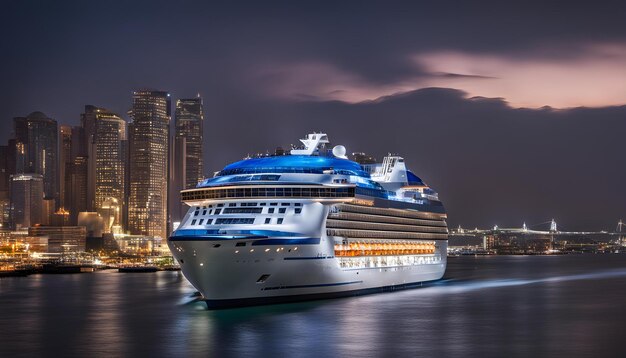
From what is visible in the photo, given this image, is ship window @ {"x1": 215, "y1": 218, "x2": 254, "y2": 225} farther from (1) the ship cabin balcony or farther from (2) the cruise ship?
(1) the ship cabin balcony

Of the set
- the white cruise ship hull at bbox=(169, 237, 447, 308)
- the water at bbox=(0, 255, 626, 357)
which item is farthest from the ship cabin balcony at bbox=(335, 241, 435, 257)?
the water at bbox=(0, 255, 626, 357)

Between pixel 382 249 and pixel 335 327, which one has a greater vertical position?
pixel 382 249

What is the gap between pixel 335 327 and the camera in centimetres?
4341

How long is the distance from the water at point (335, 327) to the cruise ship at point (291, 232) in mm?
→ 1470

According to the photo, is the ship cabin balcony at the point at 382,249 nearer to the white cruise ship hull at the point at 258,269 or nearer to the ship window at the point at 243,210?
the white cruise ship hull at the point at 258,269

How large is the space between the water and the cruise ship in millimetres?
1470

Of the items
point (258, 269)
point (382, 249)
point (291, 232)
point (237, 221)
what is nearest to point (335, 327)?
point (258, 269)

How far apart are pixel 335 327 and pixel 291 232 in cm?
817

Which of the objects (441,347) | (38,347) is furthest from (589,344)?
(38,347)

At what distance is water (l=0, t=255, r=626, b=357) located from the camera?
37844 millimetres

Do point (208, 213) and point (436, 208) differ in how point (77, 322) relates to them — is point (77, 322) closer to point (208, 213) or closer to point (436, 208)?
point (208, 213)

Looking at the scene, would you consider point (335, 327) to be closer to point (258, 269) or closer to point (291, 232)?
point (258, 269)

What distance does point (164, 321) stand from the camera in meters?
49.0

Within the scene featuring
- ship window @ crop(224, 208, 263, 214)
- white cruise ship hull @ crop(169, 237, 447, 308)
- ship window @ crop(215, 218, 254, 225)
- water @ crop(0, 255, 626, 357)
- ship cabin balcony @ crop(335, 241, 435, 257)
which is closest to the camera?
water @ crop(0, 255, 626, 357)
